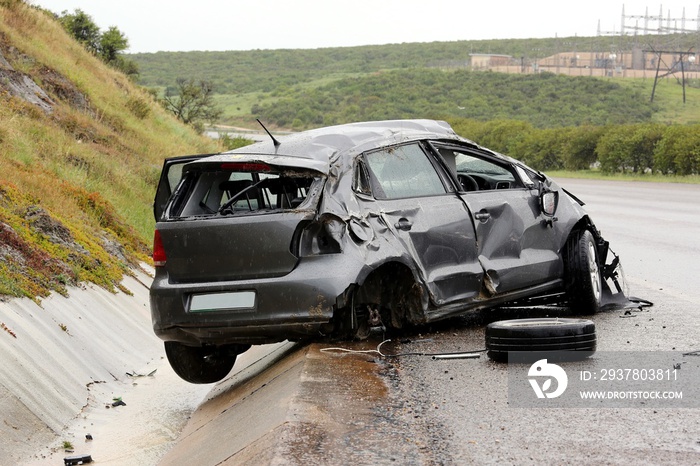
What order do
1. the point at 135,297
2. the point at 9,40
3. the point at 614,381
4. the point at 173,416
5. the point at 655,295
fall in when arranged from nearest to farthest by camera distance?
the point at 614,381 → the point at 173,416 → the point at 655,295 → the point at 135,297 → the point at 9,40

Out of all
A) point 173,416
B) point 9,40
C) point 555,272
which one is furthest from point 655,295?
point 9,40

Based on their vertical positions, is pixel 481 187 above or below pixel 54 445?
above

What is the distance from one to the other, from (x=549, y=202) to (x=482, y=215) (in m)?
1.00

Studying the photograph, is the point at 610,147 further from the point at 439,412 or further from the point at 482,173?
the point at 439,412

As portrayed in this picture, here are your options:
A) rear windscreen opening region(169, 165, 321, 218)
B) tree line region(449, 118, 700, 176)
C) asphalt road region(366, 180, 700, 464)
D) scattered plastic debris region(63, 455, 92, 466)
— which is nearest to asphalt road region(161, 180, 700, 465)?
asphalt road region(366, 180, 700, 464)

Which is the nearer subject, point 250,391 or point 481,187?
point 250,391

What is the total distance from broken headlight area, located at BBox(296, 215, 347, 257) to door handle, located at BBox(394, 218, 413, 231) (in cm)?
56

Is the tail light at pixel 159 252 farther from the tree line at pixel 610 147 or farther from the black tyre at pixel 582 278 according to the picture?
the tree line at pixel 610 147

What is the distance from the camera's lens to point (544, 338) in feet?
24.6

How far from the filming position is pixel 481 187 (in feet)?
32.0

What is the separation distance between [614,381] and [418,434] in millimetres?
1557

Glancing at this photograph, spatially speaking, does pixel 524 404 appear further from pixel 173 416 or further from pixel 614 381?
pixel 173 416

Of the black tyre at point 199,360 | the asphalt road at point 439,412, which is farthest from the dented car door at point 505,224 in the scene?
the black tyre at point 199,360

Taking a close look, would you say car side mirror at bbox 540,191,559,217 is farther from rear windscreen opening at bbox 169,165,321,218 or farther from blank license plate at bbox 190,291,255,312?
blank license plate at bbox 190,291,255,312
